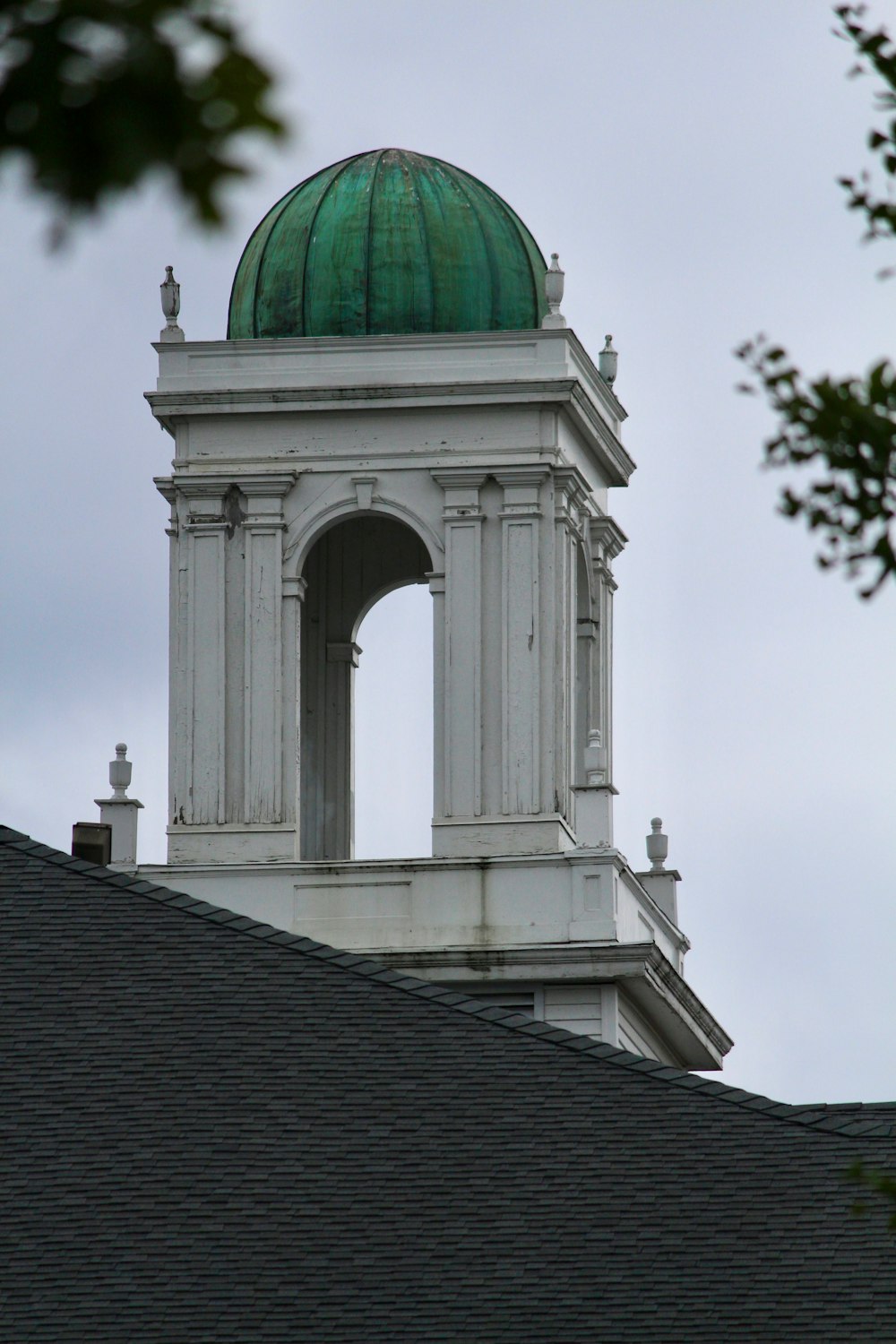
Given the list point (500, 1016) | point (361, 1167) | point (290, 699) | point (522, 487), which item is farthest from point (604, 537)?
point (361, 1167)

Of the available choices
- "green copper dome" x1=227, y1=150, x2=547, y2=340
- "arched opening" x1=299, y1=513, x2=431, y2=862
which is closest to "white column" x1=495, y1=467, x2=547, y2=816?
"green copper dome" x1=227, y1=150, x2=547, y2=340

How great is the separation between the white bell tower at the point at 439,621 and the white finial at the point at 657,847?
8 centimetres

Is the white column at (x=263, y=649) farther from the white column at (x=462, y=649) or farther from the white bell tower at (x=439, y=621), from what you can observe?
the white column at (x=462, y=649)

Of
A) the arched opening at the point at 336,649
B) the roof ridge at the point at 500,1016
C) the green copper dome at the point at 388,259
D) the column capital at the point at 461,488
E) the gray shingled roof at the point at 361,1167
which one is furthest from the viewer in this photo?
the arched opening at the point at 336,649

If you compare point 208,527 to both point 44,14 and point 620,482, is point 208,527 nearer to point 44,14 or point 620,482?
point 620,482

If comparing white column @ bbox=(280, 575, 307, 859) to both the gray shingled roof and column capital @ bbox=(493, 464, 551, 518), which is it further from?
the gray shingled roof

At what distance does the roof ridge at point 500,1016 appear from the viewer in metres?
20.9

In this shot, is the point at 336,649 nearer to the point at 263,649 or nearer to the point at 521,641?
the point at 263,649

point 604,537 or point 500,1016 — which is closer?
point 500,1016

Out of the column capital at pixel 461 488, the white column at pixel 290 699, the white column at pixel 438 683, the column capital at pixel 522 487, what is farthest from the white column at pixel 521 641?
the white column at pixel 290 699

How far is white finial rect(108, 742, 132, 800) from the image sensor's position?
32.0 meters

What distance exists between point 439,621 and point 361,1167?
12155mm

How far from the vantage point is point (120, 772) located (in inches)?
1262

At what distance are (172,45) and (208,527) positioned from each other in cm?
2868
